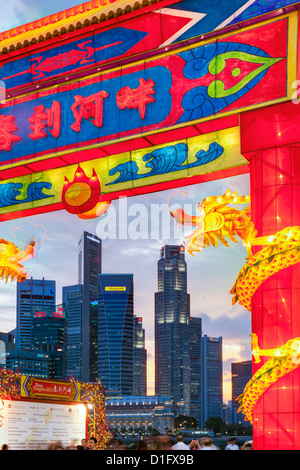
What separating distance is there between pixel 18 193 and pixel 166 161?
3459 mm

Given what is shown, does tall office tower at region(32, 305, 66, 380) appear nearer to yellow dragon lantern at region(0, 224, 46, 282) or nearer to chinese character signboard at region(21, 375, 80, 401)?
chinese character signboard at region(21, 375, 80, 401)

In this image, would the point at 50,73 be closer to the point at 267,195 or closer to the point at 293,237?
the point at 267,195

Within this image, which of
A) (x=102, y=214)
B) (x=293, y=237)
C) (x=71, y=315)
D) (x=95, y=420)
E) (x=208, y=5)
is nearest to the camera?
(x=293, y=237)

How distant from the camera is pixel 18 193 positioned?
504 inches

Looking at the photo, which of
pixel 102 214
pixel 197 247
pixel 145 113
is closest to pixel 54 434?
pixel 102 214

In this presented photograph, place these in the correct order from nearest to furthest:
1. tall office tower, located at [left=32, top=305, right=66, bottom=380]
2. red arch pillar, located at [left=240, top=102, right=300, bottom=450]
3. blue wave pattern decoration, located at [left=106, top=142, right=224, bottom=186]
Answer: red arch pillar, located at [left=240, top=102, right=300, bottom=450] → blue wave pattern decoration, located at [left=106, top=142, right=224, bottom=186] → tall office tower, located at [left=32, top=305, right=66, bottom=380]

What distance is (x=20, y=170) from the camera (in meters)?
12.2

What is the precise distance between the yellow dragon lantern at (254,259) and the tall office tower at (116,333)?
134m

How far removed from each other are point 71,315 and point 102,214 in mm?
189187

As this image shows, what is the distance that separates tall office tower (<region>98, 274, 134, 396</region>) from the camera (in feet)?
495

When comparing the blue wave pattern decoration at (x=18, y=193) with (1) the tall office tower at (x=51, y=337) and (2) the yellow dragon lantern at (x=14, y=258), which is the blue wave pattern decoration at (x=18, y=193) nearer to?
(2) the yellow dragon lantern at (x=14, y=258)

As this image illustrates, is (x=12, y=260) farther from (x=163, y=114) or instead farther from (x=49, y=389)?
(x=163, y=114)

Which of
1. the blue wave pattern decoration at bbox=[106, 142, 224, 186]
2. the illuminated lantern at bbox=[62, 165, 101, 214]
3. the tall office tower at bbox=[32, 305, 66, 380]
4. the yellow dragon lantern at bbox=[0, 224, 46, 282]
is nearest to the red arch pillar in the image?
the blue wave pattern decoration at bbox=[106, 142, 224, 186]

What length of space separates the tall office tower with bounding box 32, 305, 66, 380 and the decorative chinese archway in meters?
164
